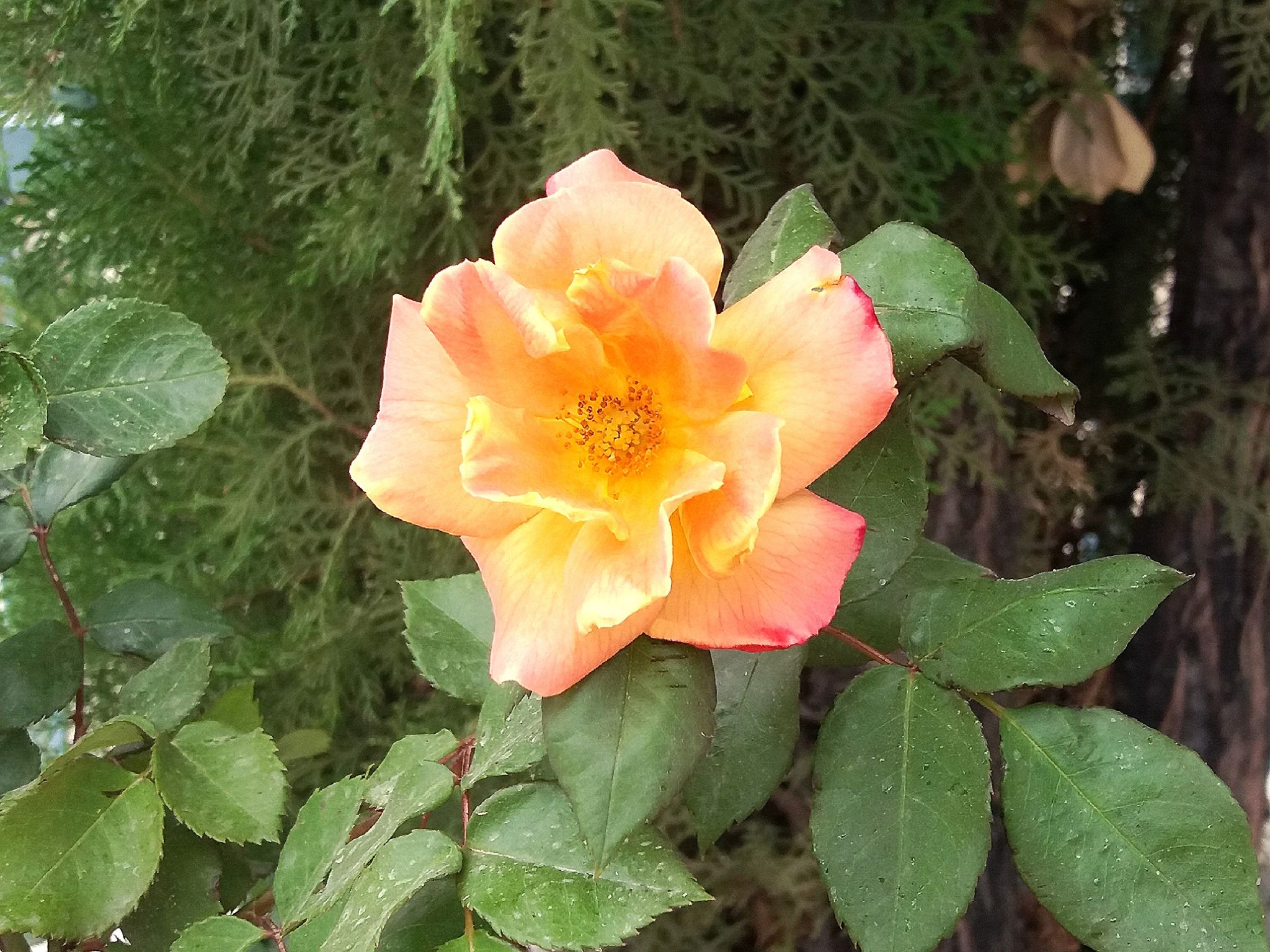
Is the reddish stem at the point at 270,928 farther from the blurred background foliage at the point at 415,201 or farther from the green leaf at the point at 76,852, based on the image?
the blurred background foliage at the point at 415,201

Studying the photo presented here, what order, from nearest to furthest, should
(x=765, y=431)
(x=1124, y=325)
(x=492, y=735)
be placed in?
(x=765, y=431) → (x=492, y=735) → (x=1124, y=325)

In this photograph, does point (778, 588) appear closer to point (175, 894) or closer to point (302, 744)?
point (175, 894)

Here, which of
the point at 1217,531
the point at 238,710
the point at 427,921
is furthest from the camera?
the point at 1217,531

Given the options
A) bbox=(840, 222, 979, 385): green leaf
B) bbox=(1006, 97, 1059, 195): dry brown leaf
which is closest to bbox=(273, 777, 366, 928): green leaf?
bbox=(840, 222, 979, 385): green leaf

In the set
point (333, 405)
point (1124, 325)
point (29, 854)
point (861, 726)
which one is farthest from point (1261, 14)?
point (29, 854)

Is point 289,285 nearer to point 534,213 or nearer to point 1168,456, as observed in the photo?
point 534,213

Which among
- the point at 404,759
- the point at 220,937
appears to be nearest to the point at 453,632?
the point at 404,759
